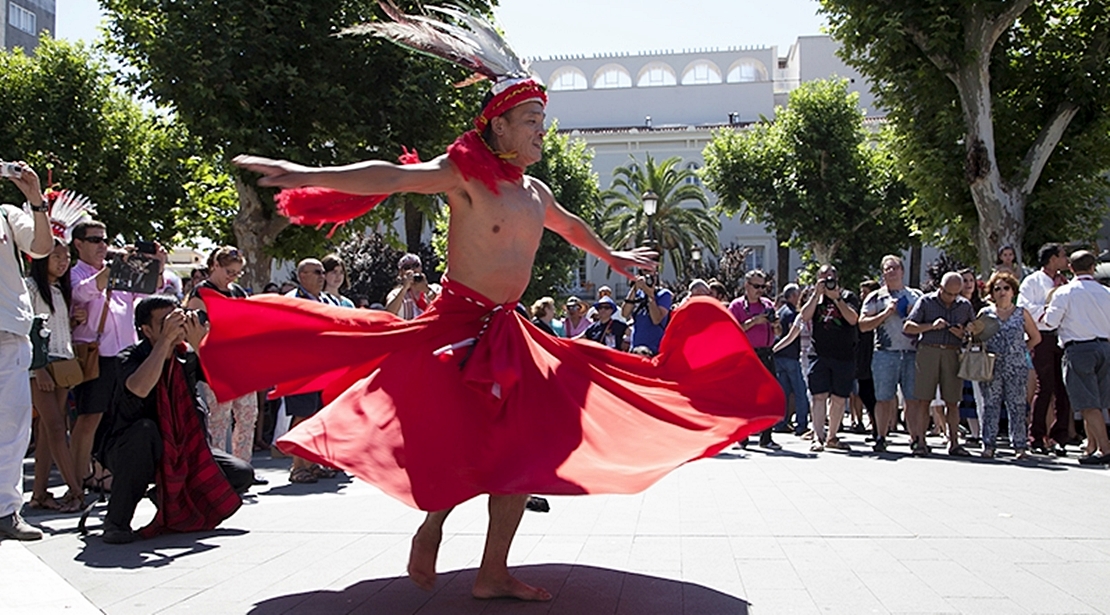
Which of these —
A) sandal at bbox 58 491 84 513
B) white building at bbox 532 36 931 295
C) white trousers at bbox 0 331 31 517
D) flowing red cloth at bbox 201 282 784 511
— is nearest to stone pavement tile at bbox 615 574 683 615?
flowing red cloth at bbox 201 282 784 511

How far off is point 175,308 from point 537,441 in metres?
3.07

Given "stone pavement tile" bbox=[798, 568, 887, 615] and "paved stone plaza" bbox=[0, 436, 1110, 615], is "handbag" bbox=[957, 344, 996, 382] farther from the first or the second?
"stone pavement tile" bbox=[798, 568, 887, 615]

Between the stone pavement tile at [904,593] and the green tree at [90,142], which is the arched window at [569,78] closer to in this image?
the green tree at [90,142]

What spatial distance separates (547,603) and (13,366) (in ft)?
11.6

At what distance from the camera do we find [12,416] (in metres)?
5.72

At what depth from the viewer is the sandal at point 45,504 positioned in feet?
23.2

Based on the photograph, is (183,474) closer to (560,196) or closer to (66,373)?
(66,373)

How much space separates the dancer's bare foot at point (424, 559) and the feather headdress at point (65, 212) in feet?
15.4

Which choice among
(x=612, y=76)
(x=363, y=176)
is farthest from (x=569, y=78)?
(x=363, y=176)

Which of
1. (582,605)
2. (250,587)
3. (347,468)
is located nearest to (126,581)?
(250,587)

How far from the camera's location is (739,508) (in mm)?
6785

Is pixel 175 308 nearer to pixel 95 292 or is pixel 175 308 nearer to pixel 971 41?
pixel 95 292

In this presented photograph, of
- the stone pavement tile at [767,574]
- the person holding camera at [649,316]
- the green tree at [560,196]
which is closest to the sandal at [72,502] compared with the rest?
the stone pavement tile at [767,574]

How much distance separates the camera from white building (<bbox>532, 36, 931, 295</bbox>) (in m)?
60.6
